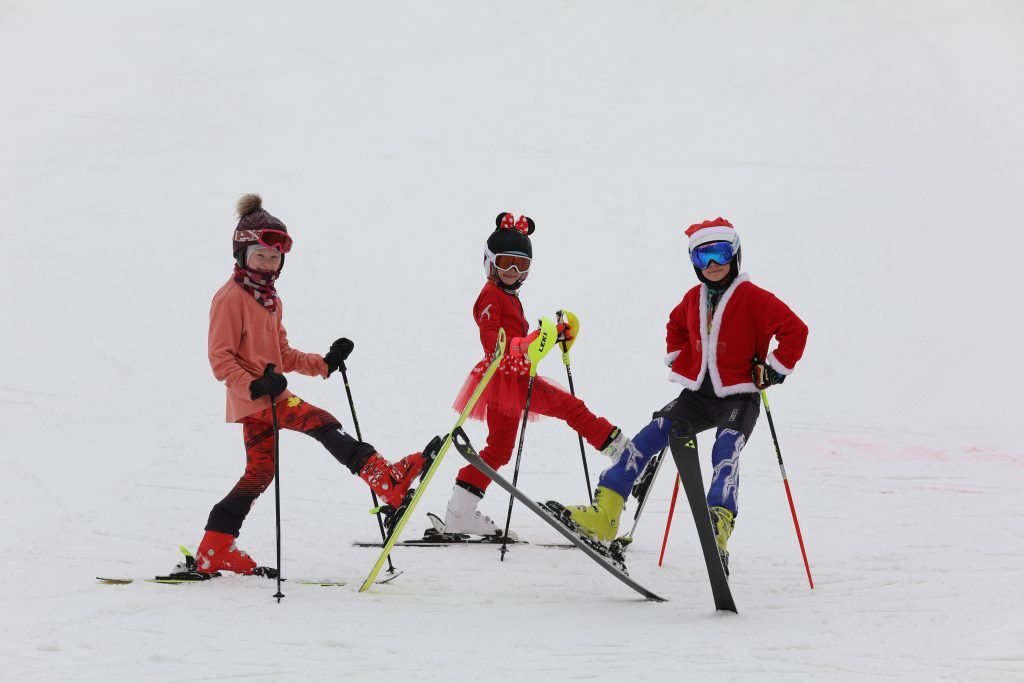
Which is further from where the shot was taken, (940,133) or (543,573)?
(940,133)

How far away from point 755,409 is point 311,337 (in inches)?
248

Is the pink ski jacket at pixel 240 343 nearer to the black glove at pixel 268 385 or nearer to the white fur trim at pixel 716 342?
the black glove at pixel 268 385

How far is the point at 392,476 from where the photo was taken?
4.21 m

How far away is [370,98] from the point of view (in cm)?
1711

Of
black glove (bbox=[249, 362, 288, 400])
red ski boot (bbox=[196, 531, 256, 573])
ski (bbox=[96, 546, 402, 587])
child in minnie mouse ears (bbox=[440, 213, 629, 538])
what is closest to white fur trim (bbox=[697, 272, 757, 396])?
child in minnie mouse ears (bbox=[440, 213, 629, 538])

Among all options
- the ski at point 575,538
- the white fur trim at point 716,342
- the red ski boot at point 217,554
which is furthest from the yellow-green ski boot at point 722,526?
the red ski boot at point 217,554

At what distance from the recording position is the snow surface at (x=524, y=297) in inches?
146

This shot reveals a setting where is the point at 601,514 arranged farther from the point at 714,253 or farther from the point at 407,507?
the point at 714,253

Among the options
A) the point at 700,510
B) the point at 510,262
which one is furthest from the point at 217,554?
the point at 700,510

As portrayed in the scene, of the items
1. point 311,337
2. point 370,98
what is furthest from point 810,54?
point 311,337

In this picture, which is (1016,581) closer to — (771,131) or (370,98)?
(771,131)

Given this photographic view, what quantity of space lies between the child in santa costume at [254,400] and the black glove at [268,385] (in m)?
0.08

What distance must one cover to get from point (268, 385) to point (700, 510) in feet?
6.30

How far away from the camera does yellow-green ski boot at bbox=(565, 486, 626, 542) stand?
4336 mm
